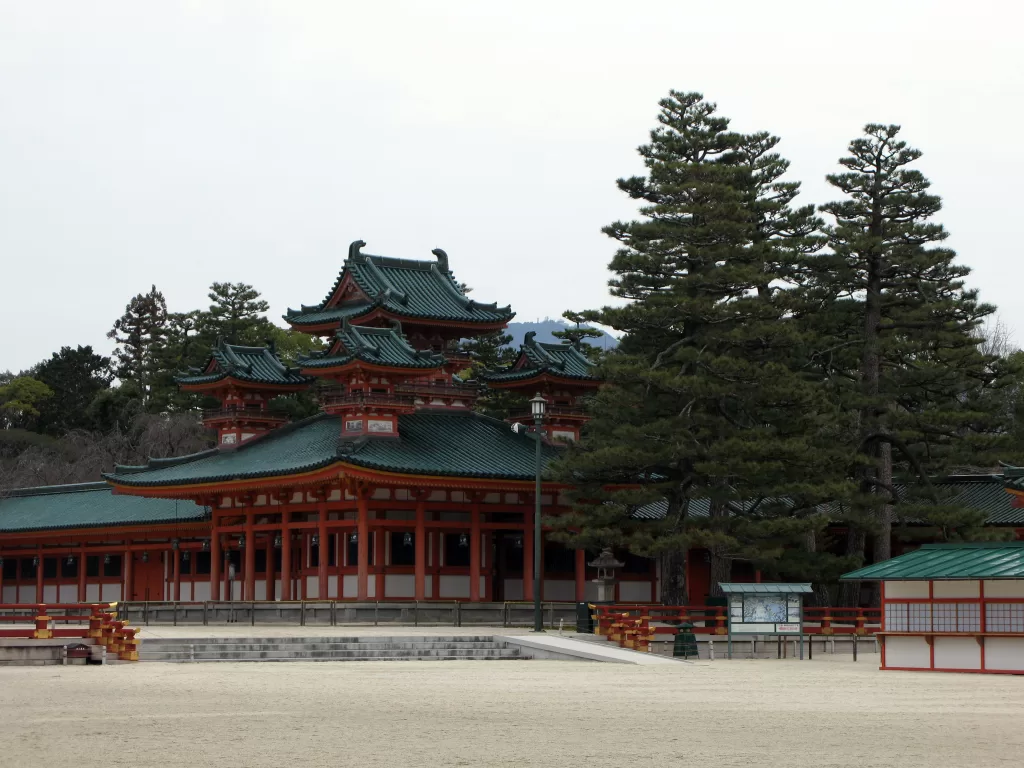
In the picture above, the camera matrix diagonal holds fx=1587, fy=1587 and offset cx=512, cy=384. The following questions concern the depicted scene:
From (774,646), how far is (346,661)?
10239mm

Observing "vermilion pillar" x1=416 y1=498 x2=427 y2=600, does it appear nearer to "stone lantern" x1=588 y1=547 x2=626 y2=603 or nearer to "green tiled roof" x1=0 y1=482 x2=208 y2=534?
"stone lantern" x1=588 y1=547 x2=626 y2=603

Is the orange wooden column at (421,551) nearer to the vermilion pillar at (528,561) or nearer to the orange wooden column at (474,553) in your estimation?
the orange wooden column at (474,553)

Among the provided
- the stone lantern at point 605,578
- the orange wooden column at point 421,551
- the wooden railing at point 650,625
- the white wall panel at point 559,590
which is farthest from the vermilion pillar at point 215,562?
the wooden railing at point 650,625

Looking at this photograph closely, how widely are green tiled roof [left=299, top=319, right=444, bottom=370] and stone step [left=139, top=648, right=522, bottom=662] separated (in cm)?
1396

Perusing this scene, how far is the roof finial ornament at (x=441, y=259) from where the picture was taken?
55719mm

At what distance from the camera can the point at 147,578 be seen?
188ft

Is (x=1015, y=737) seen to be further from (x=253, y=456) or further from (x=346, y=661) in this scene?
(x=253, y=456)

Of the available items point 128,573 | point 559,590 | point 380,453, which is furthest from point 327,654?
point 128,573

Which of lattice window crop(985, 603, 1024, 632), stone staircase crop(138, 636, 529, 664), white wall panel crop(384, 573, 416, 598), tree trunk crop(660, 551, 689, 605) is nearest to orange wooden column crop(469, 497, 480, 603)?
white wall panel crop(384, 573, 416, 598)

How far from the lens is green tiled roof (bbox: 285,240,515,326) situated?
170 ft

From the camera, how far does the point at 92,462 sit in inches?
3322

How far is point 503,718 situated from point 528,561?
29.4m

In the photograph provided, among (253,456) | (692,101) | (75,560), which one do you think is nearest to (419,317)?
(253,456)

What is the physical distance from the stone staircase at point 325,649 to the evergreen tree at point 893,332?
14.5 m
